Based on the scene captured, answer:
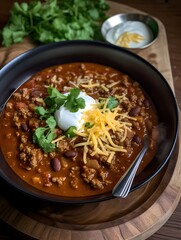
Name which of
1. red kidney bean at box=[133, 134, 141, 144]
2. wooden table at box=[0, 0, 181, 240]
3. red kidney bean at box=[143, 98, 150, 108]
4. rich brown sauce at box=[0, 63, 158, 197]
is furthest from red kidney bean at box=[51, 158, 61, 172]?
wooden table at box=[0, 0, 181, 240]

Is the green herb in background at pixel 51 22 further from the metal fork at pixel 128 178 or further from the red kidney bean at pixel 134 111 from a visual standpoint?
the metal fork at pixel 128 178

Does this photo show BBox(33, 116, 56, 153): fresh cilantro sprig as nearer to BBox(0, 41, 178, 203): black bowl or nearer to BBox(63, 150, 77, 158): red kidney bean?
BBox(63, 150, 77, 158): red kidney bean

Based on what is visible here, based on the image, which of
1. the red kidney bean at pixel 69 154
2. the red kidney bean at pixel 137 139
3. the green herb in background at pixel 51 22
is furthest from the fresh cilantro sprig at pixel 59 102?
the green herb in background at pixel 51 22

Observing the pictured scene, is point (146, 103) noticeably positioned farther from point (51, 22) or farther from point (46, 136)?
point (51, 22)

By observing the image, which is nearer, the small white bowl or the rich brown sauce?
the rich brown sauce

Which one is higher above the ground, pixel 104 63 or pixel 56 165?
pixel 104 63

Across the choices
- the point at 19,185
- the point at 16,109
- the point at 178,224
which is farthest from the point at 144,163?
the point at 16,109

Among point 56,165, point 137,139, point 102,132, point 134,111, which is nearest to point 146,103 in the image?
point 134,111

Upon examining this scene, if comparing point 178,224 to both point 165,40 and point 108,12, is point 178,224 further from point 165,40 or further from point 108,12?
point 108,12
